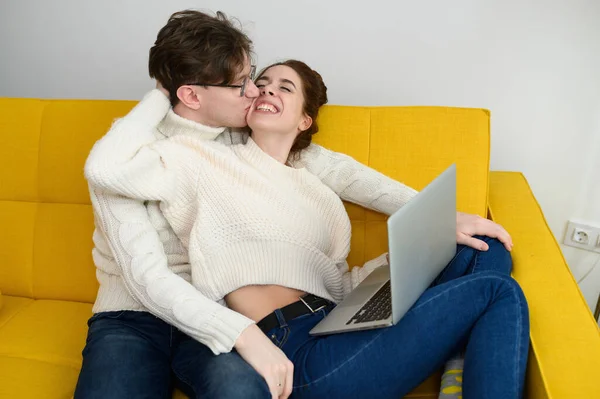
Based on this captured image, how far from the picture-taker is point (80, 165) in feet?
5.72

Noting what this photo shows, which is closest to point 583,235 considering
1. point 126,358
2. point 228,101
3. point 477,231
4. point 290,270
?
point 477,231

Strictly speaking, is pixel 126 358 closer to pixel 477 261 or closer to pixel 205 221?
pixel 205 221

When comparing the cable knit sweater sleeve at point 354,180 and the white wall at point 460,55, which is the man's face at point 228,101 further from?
the white wall at point 460,55

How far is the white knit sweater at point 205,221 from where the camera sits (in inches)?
53.1

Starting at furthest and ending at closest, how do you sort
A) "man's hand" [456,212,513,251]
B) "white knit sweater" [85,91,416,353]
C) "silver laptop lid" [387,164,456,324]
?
1. "man's hand" [456,212,513,251]
2. "white knit sweater" [85,91,416,353]
3. "silver laptop lid" [387,164,456,324]

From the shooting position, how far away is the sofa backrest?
5.56ft

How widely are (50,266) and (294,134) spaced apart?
0.81m

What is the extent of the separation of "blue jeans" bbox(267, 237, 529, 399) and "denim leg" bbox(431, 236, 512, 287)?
0.14m

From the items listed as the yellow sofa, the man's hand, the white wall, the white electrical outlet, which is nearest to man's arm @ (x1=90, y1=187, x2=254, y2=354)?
the yellow sofa

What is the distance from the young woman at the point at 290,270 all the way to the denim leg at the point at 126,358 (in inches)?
6.6

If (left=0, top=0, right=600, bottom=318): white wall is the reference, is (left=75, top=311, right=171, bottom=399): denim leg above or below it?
below

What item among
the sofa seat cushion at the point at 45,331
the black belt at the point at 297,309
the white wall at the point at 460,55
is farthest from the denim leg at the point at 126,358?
the white wall at the point at 460,55

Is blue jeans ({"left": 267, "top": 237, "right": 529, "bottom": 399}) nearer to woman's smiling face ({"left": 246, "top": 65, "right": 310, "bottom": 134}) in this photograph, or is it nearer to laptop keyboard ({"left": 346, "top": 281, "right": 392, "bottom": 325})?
laptop keyboard ({"left": 346, "top": 281, "right": 392, "bottom": 325})

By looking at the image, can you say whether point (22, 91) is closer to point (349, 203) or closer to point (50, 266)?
point (50, 266)
